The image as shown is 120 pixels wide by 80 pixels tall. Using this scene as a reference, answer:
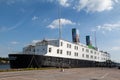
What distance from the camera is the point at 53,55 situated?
194 feet

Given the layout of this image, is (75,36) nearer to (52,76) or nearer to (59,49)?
(59,49)

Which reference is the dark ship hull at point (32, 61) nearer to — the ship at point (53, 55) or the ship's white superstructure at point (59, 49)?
the ship at point (53, 55)

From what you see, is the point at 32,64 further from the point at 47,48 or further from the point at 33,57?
the point at 47,48

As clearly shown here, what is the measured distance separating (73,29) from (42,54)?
33165 mm

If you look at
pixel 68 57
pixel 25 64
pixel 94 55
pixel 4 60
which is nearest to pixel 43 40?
pixel 68 57

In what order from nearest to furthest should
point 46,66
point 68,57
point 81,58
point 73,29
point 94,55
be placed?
point 46,66
point 68,57
point 81,58
point 73,29
point 94,55

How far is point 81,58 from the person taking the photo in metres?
80.0

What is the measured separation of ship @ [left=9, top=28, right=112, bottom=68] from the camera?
50688 mm

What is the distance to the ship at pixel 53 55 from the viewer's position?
166 feet

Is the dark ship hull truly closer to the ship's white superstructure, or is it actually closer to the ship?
the ship

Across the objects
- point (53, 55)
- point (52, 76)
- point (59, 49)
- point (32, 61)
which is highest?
point (59, 49)

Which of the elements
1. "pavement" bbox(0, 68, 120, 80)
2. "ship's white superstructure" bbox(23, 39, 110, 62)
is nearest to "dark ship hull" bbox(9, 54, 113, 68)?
"ship's white superstructure" bbox(23, 39, 110, 62)

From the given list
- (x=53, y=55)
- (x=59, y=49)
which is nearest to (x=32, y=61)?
(x=53, y=55)

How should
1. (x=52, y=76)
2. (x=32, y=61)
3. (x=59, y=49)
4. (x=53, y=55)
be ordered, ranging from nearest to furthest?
(x=52, y=76) → (x=32, y=61) → (x=53, y=55) → (x=59, y=49)
